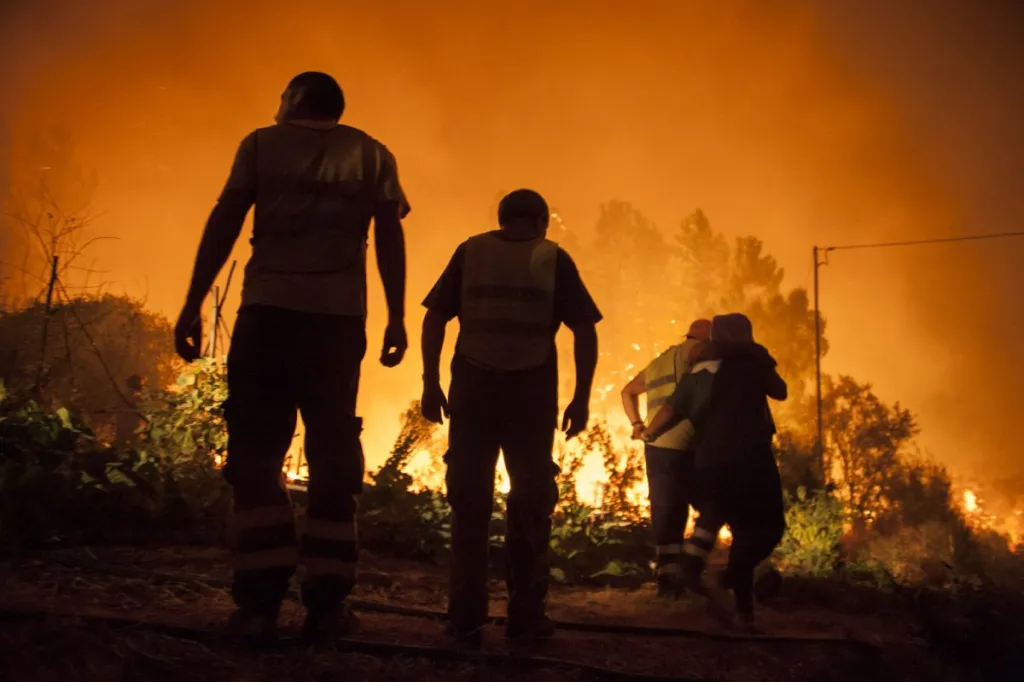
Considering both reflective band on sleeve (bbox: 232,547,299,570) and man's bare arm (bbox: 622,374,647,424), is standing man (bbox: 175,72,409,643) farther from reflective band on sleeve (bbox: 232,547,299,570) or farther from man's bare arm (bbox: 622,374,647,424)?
man's bare arm (bbox: 622,374,647,424)

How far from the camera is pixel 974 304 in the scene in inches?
2813

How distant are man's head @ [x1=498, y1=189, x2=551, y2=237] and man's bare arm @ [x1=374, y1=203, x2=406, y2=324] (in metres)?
0.57

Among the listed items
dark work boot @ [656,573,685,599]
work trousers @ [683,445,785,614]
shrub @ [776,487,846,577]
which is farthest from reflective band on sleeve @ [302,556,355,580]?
shrub @ [776,487,846,577]

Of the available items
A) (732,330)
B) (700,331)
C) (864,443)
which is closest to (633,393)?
(700,331)

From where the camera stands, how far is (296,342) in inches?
115

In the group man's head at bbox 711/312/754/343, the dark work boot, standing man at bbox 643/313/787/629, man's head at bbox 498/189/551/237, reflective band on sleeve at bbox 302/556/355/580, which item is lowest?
the dark work boot

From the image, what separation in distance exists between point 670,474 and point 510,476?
8.13 ft

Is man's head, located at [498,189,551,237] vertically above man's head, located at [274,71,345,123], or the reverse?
man's head, located at [274,71,345,123]

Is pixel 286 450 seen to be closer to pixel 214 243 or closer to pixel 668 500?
pixel 214 243

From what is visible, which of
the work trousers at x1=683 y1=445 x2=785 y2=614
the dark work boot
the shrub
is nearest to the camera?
the work trousers at x1=683 y1=445 x2=785 y2=614

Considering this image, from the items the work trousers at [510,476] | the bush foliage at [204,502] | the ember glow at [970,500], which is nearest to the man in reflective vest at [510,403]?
the work trousers at [510,476]

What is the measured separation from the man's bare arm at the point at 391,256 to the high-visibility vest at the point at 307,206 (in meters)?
0.13

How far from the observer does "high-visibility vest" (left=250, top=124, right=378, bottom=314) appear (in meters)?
3.00

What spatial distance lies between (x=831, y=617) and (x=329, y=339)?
4045 millimetres
